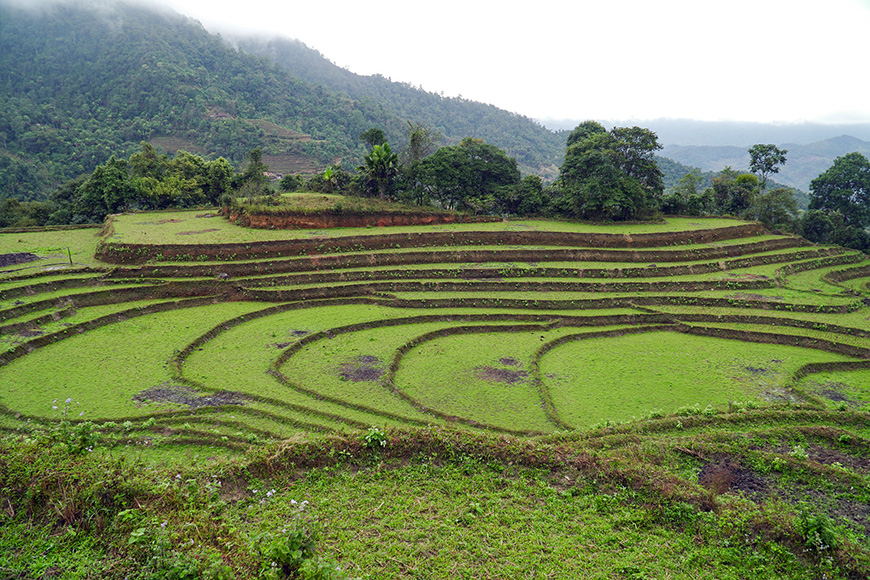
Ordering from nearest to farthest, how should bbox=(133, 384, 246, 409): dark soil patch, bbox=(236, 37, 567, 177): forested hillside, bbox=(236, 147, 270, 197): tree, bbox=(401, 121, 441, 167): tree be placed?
bbox=(133, 384, 246, 409): dark soil patch, bbox=(236, 147, 270, 197): tree, bbox=(401, 121, 441, 167): tree, bbox=(236, 37, 567, 177): forested hillside

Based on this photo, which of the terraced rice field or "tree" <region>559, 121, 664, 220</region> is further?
"tree" <region>559, 121, 664, 220</region>

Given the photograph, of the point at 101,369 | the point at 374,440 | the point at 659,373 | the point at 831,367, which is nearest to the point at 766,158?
the point at 831,367

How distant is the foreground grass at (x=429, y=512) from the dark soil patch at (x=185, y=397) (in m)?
5.06

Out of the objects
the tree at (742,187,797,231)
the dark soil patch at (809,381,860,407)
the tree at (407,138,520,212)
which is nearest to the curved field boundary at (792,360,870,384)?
the dark soil patch at (809,381,860,407)

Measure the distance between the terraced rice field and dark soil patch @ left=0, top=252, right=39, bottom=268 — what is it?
0.52m

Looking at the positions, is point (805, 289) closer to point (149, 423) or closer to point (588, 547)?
point (588, 547)

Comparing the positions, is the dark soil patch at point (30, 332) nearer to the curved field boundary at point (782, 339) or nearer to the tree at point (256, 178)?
the tree at point (256, 178)

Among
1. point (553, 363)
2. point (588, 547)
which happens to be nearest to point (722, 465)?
point (588, 547)

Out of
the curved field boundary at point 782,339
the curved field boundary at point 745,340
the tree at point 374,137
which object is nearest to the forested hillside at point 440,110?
the tree at point 374,137

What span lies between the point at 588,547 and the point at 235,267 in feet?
64.9

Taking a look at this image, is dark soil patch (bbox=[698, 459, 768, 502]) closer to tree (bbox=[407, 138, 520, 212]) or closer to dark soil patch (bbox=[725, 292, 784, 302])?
dark soil patch (bbox=[725, 292, 784, 302])

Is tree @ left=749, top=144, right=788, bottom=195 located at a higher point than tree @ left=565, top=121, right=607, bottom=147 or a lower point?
lower

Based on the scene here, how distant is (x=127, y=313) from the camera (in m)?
17.0

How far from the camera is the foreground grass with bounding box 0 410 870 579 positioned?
4.59 m
